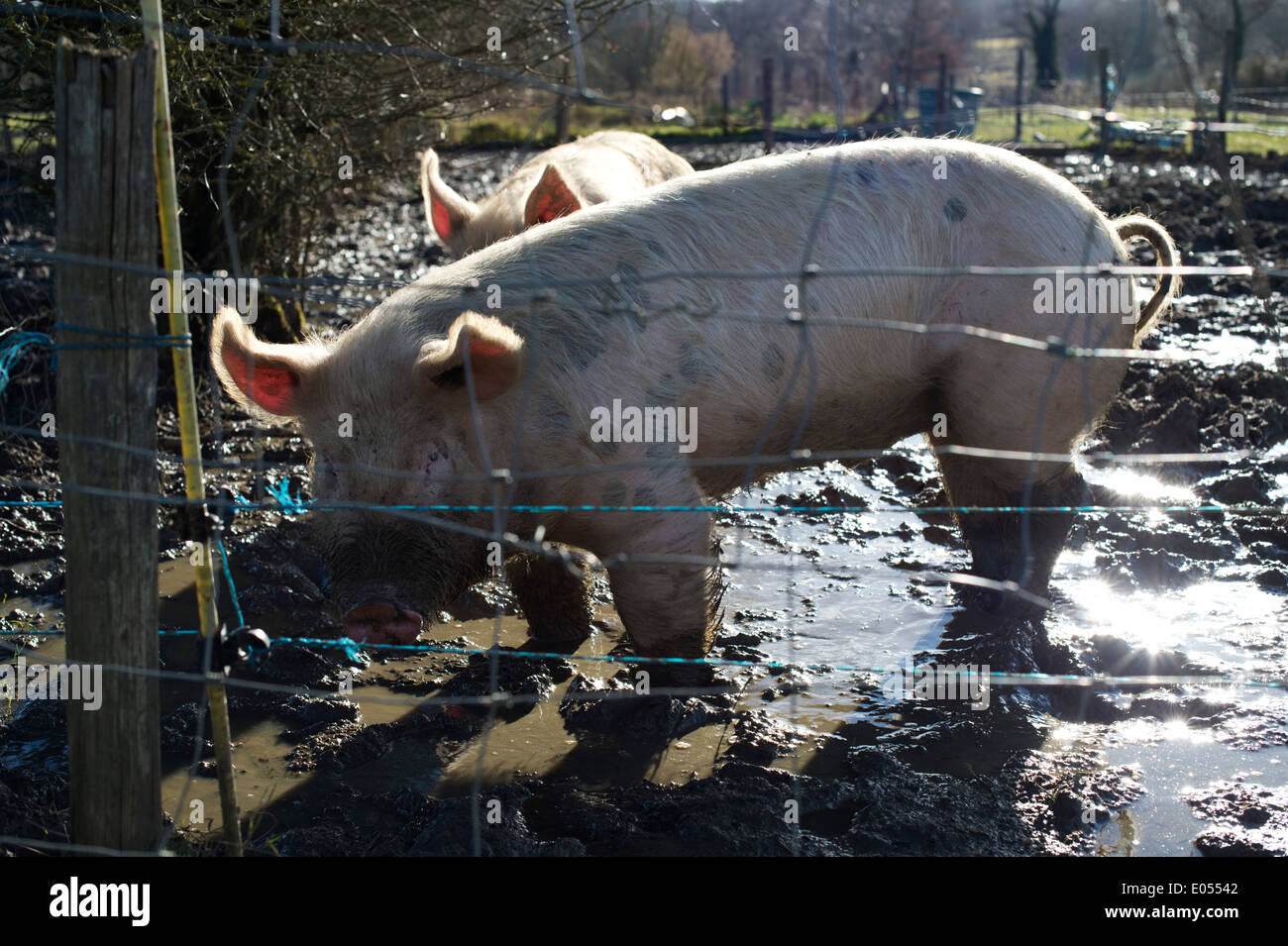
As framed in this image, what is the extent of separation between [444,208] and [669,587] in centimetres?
281

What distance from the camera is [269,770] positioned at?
332 cm

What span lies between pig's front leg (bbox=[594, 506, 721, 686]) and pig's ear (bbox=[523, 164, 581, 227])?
5.74 feet

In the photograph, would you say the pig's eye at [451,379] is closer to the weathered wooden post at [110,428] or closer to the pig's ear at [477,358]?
the pig's ear at [477,358]

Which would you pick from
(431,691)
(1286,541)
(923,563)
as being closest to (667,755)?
(431,691)

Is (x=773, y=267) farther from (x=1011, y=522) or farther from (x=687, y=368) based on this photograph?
(x=1011, y=522)

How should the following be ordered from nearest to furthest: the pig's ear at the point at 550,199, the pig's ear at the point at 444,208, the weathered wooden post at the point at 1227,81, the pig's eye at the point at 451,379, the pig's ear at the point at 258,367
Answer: the pig's eye at the point at 451,379, the pig's ear at the point at 258,367, the pig's ear at the point at 550,199, the pig's ear at the point at 444,208, the weathered wooden post at the point at 1227,81

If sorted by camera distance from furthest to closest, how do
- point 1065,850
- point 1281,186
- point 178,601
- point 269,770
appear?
1. point 1281,186
2. point 178,601
3. point 269,770
4. point 1065,850

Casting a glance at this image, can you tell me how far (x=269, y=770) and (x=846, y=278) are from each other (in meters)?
2.27

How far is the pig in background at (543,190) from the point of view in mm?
4551

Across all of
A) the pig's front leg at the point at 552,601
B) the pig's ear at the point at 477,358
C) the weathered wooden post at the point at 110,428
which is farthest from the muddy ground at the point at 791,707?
the pig's ear at the point at 477,358

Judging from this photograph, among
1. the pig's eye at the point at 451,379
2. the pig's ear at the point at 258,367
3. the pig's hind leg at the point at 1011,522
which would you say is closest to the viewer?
the pig's eye at the point at 451,379

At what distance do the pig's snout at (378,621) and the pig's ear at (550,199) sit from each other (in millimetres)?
1990
